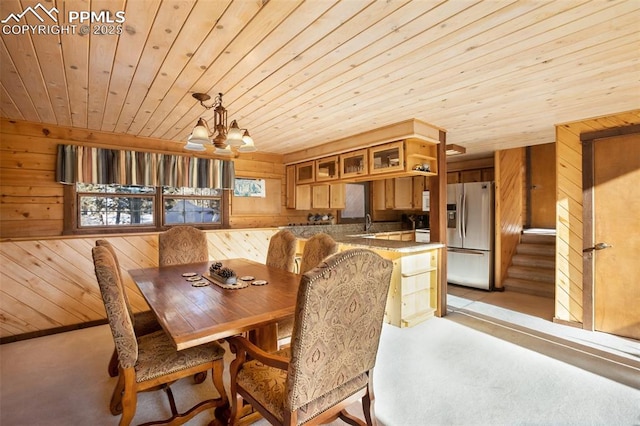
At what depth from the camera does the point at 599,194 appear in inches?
123

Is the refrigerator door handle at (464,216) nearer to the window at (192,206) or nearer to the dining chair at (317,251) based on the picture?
the dining chair at (317,251)

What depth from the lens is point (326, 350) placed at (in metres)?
1.29

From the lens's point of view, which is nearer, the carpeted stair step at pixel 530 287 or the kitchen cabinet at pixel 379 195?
the carpeted stair step at pixel 530 287

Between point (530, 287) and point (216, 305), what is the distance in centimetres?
474

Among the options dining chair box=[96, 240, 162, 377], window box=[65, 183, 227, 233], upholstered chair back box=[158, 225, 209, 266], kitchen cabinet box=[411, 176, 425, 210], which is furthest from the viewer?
kitchen cabinet box=[411, 176, 425, 210]

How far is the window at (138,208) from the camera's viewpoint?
3.68 metres

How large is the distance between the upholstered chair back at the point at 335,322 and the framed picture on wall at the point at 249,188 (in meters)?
3.73

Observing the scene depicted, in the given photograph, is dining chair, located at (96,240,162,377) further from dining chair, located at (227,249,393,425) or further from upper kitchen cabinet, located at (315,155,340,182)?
upper kitchen cabinet, located at (315,155,340,182)

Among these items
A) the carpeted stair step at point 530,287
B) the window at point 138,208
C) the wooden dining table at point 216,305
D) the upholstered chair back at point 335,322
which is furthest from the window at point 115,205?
the carpeted stair step at point 530,287

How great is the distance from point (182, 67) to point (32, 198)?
2767mm

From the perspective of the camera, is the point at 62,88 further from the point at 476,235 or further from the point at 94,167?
the point at 476,235

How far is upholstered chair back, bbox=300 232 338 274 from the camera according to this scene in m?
2.55

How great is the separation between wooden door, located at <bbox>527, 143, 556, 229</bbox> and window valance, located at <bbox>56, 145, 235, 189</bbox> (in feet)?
18.1

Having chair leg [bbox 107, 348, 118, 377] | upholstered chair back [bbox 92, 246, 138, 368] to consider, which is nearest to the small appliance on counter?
chair leg [bbox 107, 348, 118, 377]
